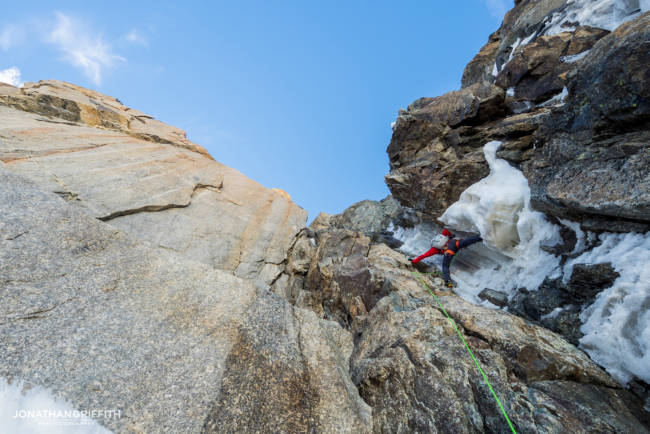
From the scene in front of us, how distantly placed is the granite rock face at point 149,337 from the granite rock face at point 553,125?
8.97 meters

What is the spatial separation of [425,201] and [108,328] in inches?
581

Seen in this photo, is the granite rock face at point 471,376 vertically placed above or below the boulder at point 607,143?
below

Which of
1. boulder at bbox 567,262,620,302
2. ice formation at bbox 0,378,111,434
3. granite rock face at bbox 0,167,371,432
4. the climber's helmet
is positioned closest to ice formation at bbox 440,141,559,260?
the climber's helmet

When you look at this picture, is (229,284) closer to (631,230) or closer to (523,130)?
(631,230)

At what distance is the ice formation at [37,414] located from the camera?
3963mm

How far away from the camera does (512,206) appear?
1056cm

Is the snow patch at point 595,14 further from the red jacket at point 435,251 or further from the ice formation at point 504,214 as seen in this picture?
the red jacket at point 435,251

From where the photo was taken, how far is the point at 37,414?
4.13 m

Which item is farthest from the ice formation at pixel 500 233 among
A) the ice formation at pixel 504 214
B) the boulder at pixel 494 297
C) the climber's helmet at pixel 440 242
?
the climber's helmet at pixel 440 242

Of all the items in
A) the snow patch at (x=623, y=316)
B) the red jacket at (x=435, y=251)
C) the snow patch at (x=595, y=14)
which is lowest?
the snow patch at (x=623, y=316)

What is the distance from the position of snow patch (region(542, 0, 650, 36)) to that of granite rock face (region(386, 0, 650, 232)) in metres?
0.08

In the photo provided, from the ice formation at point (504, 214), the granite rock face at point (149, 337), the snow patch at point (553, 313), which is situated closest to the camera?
the granite rock face at point (149, 337)

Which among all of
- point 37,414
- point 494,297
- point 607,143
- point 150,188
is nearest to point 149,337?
point 37,414

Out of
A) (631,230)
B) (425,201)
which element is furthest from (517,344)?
(425,201)
